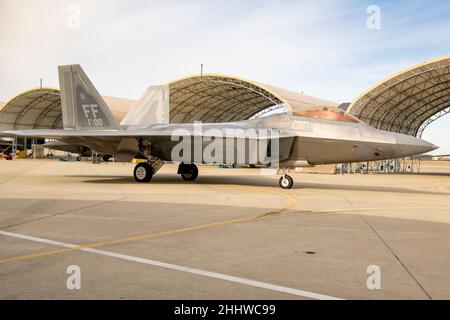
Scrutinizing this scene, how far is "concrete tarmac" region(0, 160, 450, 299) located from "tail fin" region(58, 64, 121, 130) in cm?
935

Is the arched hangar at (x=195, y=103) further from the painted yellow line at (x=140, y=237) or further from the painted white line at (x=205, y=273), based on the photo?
the painted white line at (x=205, y=273)

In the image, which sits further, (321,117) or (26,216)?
(321,117)

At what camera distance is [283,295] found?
11.5 feet

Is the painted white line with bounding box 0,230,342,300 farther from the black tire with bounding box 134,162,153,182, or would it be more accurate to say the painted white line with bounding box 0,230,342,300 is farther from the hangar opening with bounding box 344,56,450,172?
the hangar opening with bounding box 344,56,450,172

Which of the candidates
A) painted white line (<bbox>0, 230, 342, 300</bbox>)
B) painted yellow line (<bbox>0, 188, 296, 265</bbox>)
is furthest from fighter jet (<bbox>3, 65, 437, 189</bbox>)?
painted white line (<bbox>0, 230, 342, 300</bbox>)

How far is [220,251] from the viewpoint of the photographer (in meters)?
5.11

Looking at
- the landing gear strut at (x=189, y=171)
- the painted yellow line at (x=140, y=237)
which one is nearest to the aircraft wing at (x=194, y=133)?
the landing gear strut at (x=189, y=171)

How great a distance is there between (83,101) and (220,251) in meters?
15.0

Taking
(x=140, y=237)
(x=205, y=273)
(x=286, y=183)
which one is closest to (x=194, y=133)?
(x=286, y=183)

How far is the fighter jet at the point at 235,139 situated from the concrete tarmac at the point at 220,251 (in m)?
4.62

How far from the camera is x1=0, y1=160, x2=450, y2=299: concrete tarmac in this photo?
365 centimetres
